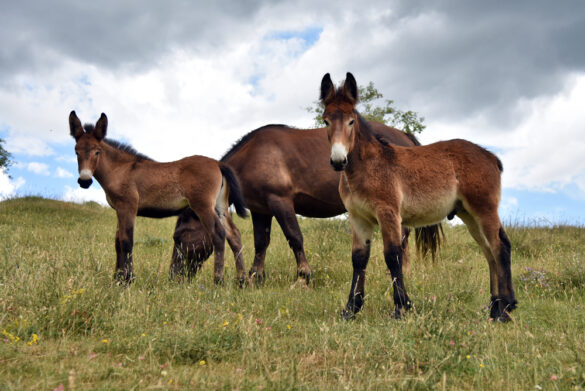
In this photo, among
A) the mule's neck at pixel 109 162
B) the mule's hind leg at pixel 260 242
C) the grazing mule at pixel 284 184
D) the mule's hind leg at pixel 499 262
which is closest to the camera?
the mule's hind leg at pixel 499 262

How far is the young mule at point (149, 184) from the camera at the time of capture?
7.10 m

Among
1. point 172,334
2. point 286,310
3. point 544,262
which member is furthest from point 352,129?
point 544,262

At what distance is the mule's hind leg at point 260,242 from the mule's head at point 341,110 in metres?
3.39

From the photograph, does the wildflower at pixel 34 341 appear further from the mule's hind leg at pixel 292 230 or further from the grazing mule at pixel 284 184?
the mule's hind leg at pixel 292 230

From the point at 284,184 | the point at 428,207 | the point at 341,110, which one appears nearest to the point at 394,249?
the point at 428,207

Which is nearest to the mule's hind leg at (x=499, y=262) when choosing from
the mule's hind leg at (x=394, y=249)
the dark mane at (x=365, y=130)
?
the mule's hind leg at (x=394, y=249)

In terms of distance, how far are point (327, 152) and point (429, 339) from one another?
4.96 metres

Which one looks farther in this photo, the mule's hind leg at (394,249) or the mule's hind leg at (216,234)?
the mule's hind leg at (216,234)

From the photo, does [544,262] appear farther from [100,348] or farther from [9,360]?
[9,360]

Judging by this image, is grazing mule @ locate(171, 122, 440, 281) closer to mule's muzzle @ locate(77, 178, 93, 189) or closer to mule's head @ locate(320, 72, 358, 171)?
mule's muzzle @ locate(77, 178, 93, 189)

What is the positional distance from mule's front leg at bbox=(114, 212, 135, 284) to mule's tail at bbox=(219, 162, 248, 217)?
64.8 inches

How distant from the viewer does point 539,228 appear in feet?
47.1

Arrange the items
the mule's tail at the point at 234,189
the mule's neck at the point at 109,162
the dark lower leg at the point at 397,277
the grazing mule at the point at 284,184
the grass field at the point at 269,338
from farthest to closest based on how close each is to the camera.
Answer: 1. the grazing mule at the point at 284,184
2. the mule's tail at the point at 234,189
3. the mule's neck at the point at 109,162
4. the dark lower leg at the point at 397,277
5. the grass field at the point at 269,338

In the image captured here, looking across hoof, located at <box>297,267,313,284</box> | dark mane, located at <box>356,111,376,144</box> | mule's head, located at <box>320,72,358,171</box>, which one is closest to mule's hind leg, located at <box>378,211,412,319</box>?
mule's head, located at <box>320,72,358,171</box>
